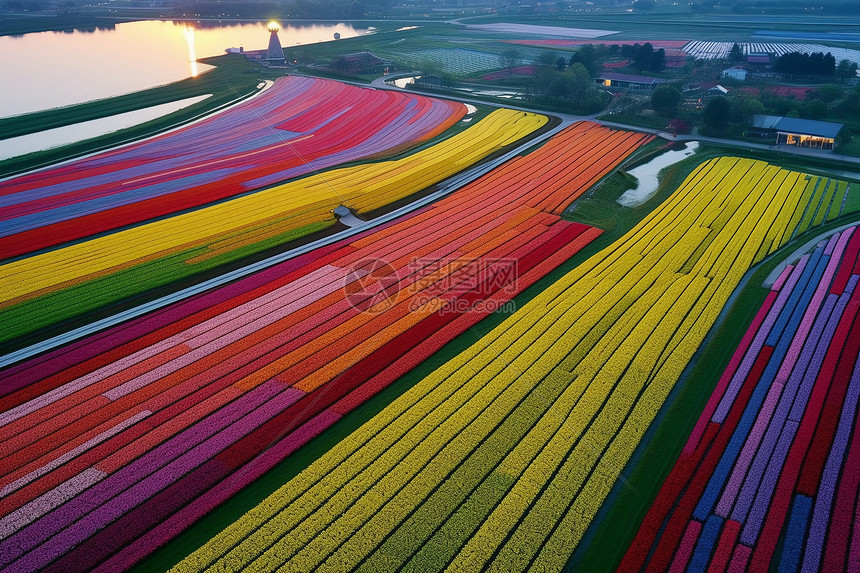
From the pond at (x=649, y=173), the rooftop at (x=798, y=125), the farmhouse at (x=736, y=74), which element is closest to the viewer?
the pond at (x=649, y=173)

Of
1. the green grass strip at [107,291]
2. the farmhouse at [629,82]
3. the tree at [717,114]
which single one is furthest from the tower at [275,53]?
the green grass strip at [107,291]

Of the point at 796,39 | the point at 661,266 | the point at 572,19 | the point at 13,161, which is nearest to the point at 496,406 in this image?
the point at 661,266

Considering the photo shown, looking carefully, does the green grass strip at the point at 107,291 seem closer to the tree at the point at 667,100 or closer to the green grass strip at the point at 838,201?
the green grass strip at the point at 838,201

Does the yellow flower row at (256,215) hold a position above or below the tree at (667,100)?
below

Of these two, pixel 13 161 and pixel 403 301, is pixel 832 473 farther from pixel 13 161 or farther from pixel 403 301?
pixel 13 161

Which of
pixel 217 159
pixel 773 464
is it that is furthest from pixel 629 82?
pixel 773 464
